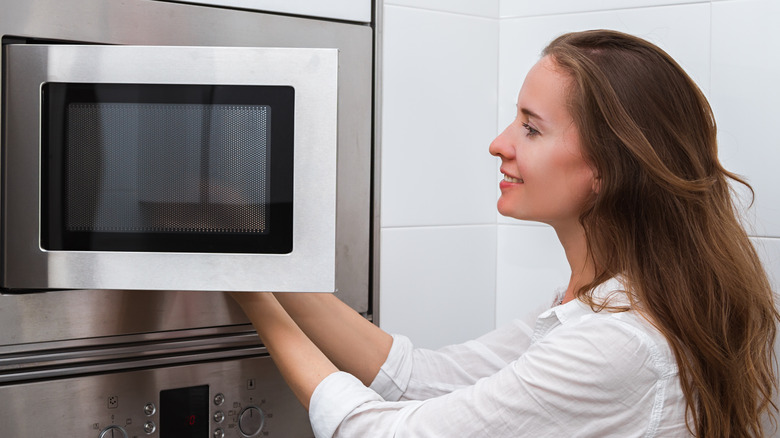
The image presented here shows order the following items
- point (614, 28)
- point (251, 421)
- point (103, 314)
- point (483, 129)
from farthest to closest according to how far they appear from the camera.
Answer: point (483, 129) < point (614, 28) < point (251, 421) < point (103, 314)

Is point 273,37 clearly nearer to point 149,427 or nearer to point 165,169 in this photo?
point 165,169

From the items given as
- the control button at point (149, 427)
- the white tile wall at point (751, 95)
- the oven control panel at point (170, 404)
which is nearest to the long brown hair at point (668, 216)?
the white tile wall at point (751, 95)

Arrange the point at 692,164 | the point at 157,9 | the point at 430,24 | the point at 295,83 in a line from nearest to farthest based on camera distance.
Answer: the point at 295,83 < the point at 692,164 < the point at 157,9 < the point at 430,24

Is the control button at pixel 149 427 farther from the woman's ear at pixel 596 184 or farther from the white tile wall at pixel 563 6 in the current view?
the white tile wall at pixel 563 6

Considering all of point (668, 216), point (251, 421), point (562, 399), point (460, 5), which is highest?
point (460, 5)

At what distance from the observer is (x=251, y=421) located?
1188 mm

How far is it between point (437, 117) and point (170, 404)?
2.11ft

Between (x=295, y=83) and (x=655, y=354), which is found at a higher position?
(x=295, y=83)

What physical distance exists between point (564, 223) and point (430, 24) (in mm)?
482

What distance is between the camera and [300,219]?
0.86 metres

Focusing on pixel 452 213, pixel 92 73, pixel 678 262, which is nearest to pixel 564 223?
pixel 678 262

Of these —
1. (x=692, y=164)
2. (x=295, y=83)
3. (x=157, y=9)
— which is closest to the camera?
(x=295, y=83)

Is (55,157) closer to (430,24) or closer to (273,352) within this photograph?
(273,352)

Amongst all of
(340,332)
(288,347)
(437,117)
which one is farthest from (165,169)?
(437,117)
